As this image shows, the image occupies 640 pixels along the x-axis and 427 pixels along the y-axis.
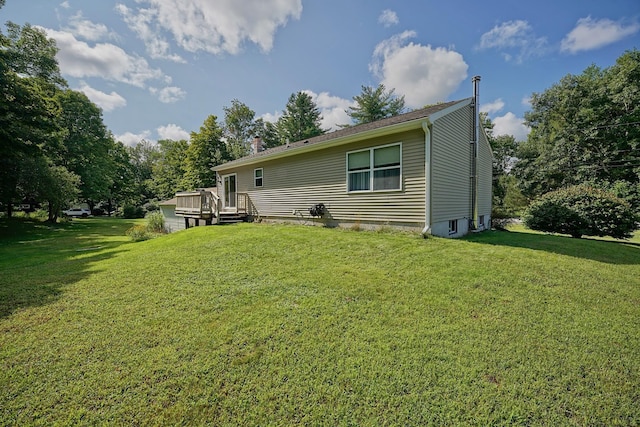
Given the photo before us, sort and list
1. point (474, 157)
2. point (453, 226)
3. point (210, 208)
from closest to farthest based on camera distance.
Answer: point (453, 226) → point (474, 157) → point (210, 208)

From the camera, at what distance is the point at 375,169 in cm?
827

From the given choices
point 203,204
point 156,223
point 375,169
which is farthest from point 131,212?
point 375,169

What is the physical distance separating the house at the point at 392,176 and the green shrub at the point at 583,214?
222 cm

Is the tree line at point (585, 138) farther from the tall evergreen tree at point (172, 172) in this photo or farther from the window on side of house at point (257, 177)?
the tall evergreen tree at point (172, 172)

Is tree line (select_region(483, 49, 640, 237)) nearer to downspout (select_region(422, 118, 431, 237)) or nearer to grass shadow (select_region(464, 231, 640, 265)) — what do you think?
grass shadow (select_region(464, 231, 640, 265))

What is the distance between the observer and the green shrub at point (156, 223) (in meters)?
17.6

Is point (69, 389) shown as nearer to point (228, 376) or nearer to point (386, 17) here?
point (228, 376)

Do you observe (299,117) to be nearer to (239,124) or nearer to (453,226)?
(239,124)

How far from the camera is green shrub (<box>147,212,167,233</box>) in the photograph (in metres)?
17.6

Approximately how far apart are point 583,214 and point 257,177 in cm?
1405

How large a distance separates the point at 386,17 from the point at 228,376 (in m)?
12.8

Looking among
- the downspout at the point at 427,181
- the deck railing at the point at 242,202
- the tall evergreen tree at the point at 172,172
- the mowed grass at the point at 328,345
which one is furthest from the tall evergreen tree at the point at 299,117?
the mowed grass at the point at 328,345

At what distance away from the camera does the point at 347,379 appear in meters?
2.41

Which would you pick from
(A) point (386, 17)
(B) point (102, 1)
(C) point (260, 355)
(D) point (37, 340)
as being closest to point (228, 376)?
(C) point (260, 355)
